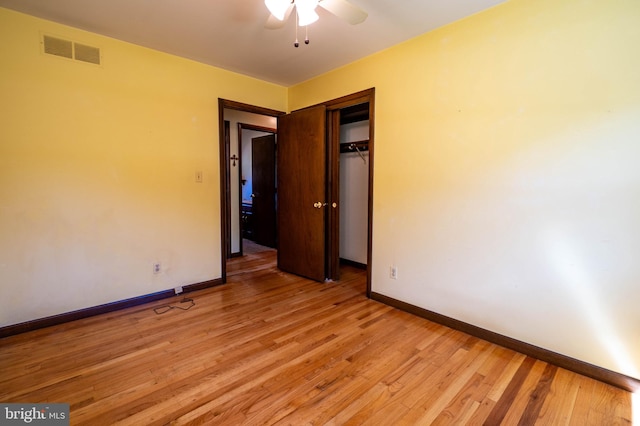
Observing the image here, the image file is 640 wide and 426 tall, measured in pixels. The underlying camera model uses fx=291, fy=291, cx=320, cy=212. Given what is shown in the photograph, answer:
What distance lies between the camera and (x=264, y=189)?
539 cm

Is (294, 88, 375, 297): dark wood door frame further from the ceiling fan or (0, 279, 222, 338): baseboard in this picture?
(0, 279, 222, 338): baseboard

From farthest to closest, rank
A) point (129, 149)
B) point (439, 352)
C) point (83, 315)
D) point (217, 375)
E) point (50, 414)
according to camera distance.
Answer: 1. point (129, 149)
2. point (83, 315)
3. point (439, 352)
4. point (217, 375)
5. point (50, 414)

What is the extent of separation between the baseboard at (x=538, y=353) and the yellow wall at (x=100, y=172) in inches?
96.6

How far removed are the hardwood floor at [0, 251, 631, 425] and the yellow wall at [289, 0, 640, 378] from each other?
343 mm

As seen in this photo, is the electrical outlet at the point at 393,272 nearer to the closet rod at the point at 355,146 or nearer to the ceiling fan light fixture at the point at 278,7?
the closet rod at the point at 355,146

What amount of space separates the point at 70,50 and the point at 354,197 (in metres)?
3.39

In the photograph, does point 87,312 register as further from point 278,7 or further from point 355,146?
point 355,146

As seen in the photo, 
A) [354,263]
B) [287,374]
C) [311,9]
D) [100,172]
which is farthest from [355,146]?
[287,374]

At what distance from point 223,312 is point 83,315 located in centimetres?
122

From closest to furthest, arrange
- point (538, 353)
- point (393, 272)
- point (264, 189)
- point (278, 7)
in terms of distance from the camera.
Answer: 1. point (278, 7)
2. point (538, 353)
3. point (393, 272)
4. point (264, 189)

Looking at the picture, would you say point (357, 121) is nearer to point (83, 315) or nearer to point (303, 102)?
point (303, 102)

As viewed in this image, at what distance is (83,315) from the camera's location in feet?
8.57

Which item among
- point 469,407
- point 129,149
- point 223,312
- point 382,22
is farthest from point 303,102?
Answer: point 469,407

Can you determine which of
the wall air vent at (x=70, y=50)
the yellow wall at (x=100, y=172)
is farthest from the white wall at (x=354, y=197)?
the wall air vent at (x=70, y=50)
